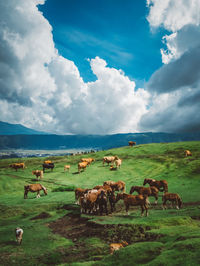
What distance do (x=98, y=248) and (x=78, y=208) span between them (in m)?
10.5

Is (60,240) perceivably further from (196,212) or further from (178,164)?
(178,164)

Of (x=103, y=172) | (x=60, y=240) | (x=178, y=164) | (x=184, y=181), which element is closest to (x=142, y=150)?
(x=178, y=164)

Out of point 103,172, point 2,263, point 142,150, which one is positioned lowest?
point 2,263

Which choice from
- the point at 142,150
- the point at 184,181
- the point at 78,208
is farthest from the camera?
the point at 142,150

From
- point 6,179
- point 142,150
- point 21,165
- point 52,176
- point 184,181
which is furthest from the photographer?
point 142,150

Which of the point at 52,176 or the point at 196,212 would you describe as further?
the point at 52,176

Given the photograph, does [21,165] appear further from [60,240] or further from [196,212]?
[196,212]

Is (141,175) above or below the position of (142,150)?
below

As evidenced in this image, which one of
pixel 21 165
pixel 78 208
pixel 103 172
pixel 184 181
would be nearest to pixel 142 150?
pixel 103 172

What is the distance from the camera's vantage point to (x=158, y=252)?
893 cm

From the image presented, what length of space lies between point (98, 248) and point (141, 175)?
118 feet

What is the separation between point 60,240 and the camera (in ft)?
46.0

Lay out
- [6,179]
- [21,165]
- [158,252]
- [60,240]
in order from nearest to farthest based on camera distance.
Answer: [158,252] → [60,240] → [6,179] → [21,165]

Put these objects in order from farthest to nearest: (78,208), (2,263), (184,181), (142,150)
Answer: (142,150)
(184,181)
(78,208)
(2,263)
